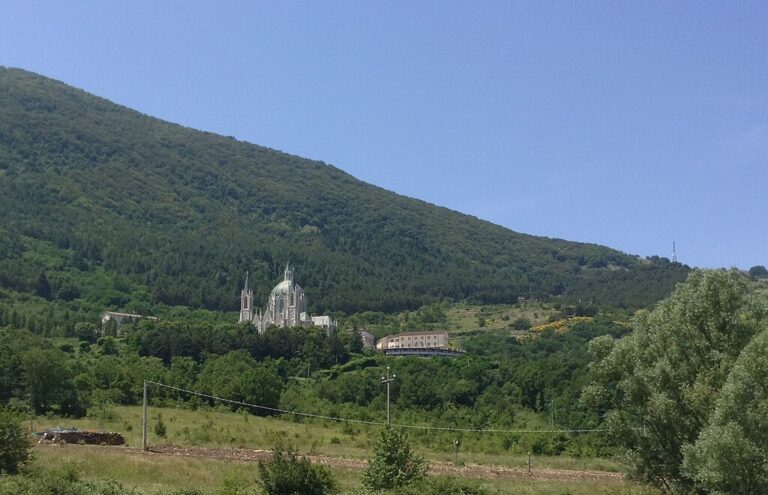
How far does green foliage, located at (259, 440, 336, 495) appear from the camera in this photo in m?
27.5

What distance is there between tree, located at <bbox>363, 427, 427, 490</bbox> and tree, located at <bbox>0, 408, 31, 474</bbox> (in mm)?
10273

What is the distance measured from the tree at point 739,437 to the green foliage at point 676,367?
8.52ft

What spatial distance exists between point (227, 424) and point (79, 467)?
24775 mm

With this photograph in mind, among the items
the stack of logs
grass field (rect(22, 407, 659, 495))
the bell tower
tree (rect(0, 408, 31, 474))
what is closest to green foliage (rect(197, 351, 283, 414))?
grass field (rect(22, 407, 659, 495))

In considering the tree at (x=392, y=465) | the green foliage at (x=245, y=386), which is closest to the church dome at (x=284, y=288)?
the green foliage at (x=245, y=386)

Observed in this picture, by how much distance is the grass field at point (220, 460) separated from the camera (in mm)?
30109

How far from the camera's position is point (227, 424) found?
177 feet

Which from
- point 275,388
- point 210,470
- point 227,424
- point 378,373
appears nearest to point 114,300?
point 378,373

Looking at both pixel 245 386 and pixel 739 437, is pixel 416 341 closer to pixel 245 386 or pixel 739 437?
pixel 245 386

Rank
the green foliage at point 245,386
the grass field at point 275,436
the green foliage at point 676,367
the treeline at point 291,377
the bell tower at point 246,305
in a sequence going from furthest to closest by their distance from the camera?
the bell tower at point 246,305
the green foliage at point 245,386
the treeline at point 291,377
the grass field at point 275,436
the green foliage at point 676,367

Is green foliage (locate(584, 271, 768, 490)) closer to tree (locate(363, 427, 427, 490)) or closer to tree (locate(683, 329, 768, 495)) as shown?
tree (locate(683, 329, 768, 495))

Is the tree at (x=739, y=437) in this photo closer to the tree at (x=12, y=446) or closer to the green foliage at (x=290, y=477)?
the green foliage at (x=290, y=477)

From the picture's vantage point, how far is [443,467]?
129 feet

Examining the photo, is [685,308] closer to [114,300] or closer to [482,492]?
[482,492]
